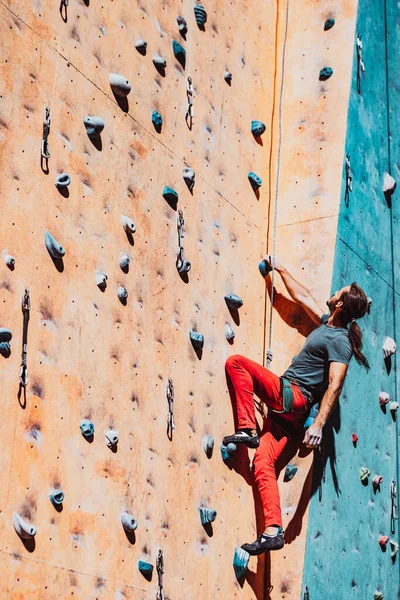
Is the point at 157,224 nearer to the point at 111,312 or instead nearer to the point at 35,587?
the point at 111,312

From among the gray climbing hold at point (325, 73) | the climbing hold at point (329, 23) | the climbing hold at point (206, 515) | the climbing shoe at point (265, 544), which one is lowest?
the climbing shoe at point (265, 544)

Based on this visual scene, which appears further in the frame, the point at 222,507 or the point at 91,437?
the point at 222,507

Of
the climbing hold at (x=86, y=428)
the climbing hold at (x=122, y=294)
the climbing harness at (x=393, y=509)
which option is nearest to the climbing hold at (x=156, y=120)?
the climbing hold at (x=122, y=294)

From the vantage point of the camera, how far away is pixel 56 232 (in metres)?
4.38

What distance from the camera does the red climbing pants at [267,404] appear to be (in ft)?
17.0

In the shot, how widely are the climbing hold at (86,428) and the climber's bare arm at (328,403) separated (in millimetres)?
1253

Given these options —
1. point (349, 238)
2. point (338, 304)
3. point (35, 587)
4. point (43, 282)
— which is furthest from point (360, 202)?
point (35, 587)

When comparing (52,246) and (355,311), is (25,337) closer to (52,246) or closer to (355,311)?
(52,246)

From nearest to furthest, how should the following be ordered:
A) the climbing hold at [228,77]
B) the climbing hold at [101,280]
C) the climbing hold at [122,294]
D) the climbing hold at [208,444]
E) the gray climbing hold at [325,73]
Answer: the climbing hold at [101,280]
the climbing hold at [122,294]
the climbing hold at [208,444]
the climbing hold at [228,77]
the gray climbing hold at [325,73]

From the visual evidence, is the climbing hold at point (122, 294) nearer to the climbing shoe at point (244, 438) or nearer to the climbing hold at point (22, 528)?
the climbing shoe at point (244, 438)

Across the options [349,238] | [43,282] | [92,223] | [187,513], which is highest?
[349,238]

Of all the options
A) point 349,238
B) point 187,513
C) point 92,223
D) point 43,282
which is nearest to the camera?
point 43,282

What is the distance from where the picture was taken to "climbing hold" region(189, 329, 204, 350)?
5.13 metres

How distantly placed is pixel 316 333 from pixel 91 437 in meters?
1.52
